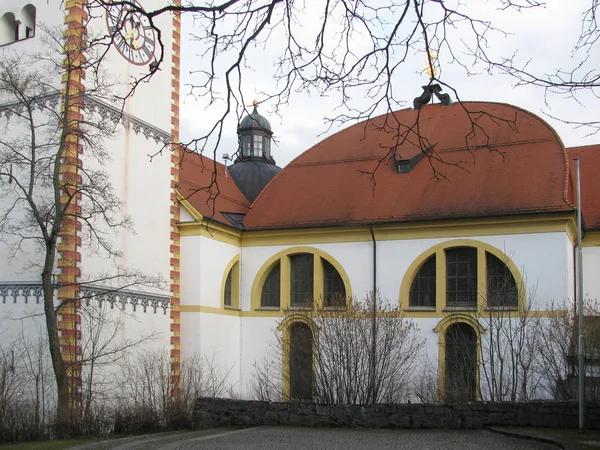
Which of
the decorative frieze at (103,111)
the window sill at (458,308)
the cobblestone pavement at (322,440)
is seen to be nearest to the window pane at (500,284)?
the window sill at (458,308)

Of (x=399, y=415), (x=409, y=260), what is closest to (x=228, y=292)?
(x=409, y=260)

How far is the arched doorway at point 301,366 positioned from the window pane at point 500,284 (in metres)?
5.40

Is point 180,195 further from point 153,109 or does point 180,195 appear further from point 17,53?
point 17,53

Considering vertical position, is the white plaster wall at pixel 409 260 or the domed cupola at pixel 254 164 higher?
the domed cupola at pixel 254 164

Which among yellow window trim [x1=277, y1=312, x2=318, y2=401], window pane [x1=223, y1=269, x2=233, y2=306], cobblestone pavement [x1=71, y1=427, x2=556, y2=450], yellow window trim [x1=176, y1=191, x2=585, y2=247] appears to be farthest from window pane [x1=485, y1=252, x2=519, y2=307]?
window pane [x1=223, y1=269, x2=233, y2=306]

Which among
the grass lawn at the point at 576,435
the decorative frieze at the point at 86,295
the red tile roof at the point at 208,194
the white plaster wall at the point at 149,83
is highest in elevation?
the white plaster wall at the point at 149,83

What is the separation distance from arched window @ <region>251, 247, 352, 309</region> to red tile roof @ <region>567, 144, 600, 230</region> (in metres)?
7.90

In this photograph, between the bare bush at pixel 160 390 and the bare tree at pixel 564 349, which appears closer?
the bare bush at pixel 160 390

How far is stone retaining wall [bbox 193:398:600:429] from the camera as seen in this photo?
1465 cm

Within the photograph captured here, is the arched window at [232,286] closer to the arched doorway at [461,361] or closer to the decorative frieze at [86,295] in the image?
the decorative frieze at [86,295]

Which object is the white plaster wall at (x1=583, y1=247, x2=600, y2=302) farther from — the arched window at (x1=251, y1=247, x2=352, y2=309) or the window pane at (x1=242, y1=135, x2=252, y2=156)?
the window pane at (x1=242, y1=135, x2=252, y2=156)

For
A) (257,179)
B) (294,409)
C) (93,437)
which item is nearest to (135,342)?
(93,437)

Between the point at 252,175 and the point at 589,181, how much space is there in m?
13.2

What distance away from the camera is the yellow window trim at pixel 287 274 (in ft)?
81.6
